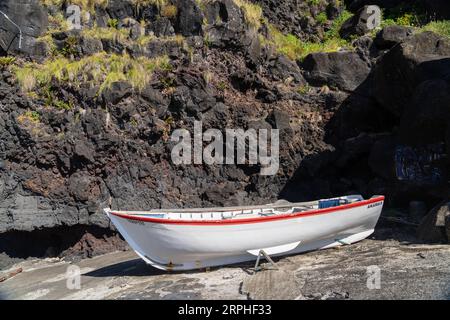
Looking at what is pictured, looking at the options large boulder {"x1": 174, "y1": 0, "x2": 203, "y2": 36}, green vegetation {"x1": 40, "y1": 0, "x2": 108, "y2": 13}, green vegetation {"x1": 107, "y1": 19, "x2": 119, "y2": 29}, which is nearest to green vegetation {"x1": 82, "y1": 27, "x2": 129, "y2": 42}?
green vegetation {"x1": 107, "y1": 19, "x2": 119, "y2": 29}

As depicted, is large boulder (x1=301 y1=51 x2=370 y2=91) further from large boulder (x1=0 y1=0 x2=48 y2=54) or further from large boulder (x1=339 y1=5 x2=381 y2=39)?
large boulder (x1=0 y1=0 x2=48 y2=54)

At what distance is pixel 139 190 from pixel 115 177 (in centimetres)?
92

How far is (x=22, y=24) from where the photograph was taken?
1519 cm

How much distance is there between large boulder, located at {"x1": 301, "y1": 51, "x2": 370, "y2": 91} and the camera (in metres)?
17.1

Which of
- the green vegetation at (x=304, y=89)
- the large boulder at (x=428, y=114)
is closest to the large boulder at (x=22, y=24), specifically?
the green vegetation at (x=304, y=89)

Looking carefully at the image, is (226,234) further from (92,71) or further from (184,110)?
(92,71)

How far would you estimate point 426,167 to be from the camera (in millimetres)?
12727

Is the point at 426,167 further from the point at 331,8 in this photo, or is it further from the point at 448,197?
the point at 331,8

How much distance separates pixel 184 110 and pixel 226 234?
21.7ft

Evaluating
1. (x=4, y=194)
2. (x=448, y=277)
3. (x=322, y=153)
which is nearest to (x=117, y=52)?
(x=4, y=194)
